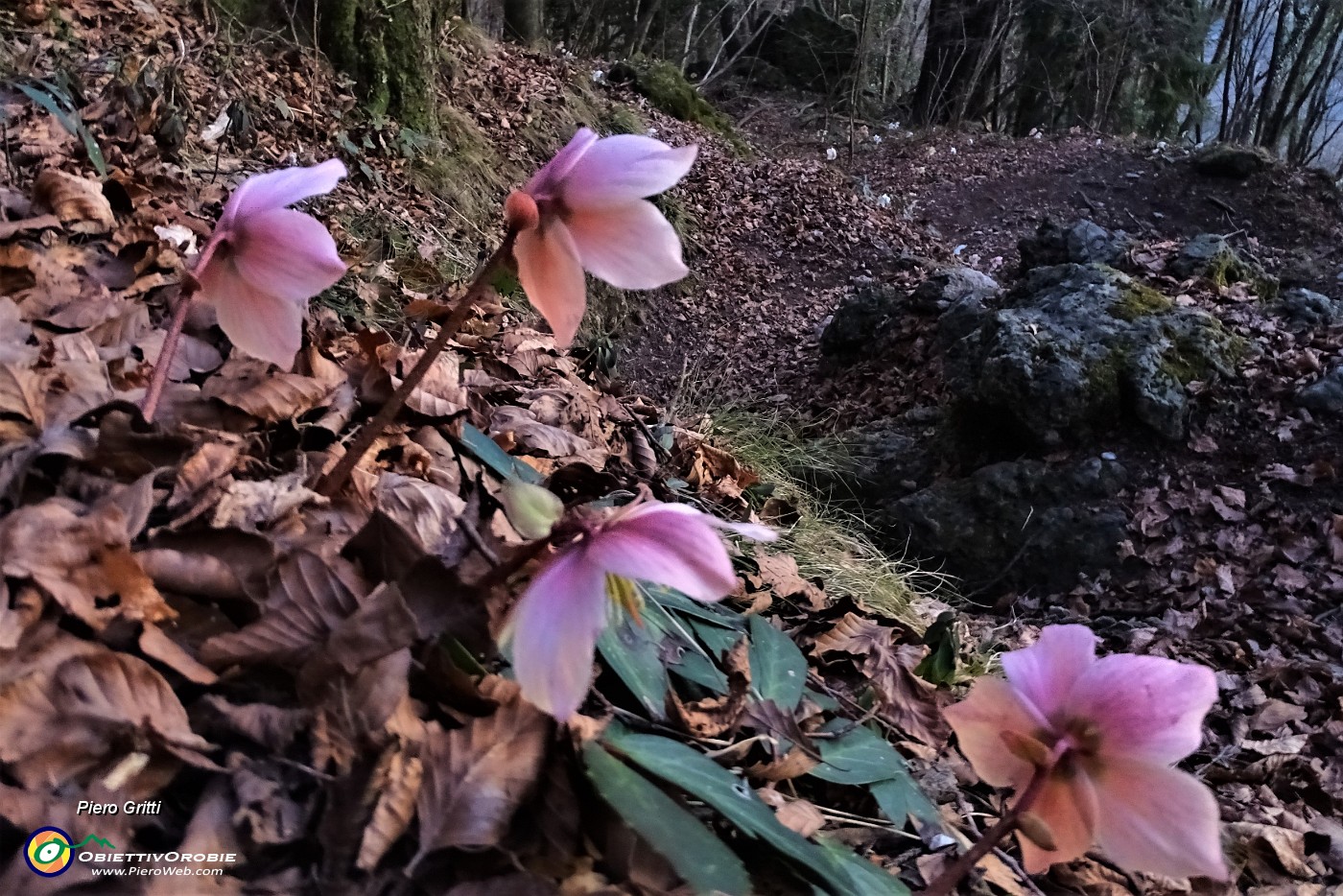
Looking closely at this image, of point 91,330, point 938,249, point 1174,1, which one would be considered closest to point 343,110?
point 91,330

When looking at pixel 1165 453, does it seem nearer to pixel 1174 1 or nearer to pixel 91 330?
pixel 91 330

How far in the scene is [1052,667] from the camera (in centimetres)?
46

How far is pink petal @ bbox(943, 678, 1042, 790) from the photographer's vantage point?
0.46 metres

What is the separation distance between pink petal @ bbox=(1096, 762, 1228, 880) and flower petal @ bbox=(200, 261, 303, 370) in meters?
0.52

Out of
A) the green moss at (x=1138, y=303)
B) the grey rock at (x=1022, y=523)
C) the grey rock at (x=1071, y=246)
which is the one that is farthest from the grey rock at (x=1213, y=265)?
the grey rock at (x=1022, y=523)

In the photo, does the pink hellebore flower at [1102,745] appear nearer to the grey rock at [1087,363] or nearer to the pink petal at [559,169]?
the pink petal at [559,169]

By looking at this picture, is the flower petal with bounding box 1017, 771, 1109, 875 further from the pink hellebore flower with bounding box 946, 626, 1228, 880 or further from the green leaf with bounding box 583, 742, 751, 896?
the green leaf with bounding box 583, 742, 751, 896

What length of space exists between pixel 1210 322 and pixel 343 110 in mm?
2701

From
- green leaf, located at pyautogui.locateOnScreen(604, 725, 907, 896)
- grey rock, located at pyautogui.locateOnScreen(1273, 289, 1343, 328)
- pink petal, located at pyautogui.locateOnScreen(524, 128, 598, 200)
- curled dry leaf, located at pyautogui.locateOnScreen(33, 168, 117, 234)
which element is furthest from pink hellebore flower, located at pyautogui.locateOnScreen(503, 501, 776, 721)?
grey rock, located at pyautogui.locateOnScreen(1273, 289, 1343, 328)

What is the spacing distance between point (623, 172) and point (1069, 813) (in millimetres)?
414

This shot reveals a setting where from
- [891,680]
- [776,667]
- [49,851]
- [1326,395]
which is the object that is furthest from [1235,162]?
[49,851]

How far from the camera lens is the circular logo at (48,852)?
14.1 inches

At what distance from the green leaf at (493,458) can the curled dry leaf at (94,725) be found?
0.39m

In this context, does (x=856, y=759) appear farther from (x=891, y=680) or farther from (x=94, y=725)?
(x=94, y=725)
